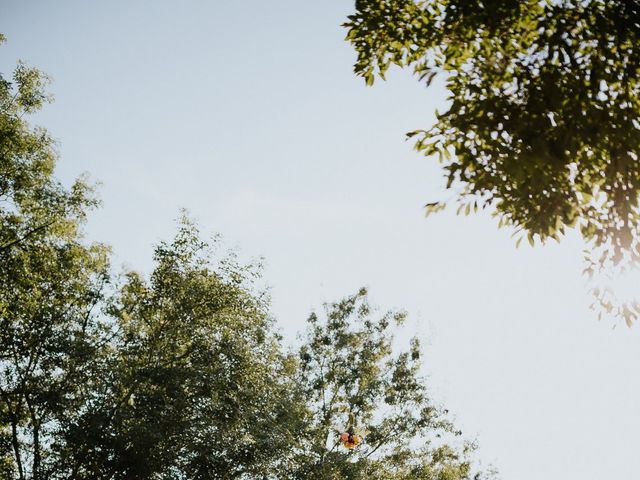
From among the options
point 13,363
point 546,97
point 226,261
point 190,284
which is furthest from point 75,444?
point 546,97

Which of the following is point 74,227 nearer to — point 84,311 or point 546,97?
point 84,311

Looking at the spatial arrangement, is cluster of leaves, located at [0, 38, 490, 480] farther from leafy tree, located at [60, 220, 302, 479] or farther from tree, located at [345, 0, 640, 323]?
tree, located at [345, 0, 640, 323]

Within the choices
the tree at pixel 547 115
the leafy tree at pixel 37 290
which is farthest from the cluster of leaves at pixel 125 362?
the tree at pixel 547 115

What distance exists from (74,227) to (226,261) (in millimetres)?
6277

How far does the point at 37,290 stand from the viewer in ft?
53.9

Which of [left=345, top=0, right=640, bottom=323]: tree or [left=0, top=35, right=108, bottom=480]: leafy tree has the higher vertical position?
[left=0, top=35, right=108, bottom=480]: leafy tree

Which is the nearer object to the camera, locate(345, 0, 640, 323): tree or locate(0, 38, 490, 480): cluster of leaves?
locate(345, 0, 640, 323): tree

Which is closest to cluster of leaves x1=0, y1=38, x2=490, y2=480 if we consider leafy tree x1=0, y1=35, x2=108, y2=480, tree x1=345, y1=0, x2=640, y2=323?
leafy tree x1=0, y1=35, x2=108, y2=480

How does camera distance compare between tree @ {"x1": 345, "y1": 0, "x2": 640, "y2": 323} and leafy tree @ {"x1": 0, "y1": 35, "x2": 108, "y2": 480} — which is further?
leafy tree @ {"x1": 0, "y1": 35, "x2": 108, "y2": 480}

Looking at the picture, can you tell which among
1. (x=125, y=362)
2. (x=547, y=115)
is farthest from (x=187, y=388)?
(x=547, y=115)

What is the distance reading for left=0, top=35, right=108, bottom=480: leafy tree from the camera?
15961 millimetres

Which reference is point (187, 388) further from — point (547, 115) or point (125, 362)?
point (547, 115)

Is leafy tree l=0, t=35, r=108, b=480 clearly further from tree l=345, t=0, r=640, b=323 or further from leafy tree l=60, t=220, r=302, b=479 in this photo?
tree l=345, t=0, r=640, b=323

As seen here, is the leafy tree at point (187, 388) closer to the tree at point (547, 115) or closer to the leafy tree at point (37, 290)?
the leafy tree at point (37, 290)
